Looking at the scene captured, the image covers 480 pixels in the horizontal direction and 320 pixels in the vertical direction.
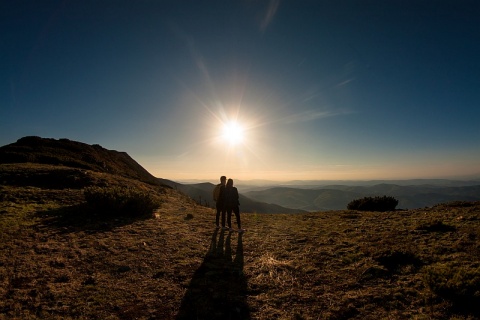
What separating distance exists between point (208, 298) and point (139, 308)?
4.91ft

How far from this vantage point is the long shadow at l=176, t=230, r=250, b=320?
5.36 meters

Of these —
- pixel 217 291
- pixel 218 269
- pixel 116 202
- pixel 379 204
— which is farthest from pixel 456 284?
pixel 379 204

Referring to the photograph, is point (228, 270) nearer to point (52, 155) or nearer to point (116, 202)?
point (116, 202)

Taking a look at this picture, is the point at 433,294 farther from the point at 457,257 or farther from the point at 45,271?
the point at 45,271

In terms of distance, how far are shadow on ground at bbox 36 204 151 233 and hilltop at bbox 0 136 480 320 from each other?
5cm

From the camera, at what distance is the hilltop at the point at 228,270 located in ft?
17.5

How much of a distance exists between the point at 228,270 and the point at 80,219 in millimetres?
8365

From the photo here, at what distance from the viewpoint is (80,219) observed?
12.0 meters

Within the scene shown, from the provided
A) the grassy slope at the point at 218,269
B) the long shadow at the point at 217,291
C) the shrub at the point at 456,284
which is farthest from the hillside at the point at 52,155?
the shrub at the point at 456,284

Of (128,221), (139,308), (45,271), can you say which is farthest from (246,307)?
(128,221)

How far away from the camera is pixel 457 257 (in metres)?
7.49

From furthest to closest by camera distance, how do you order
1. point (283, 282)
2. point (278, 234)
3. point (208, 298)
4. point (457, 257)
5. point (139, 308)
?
point (278, 234)
point (457, 257)
point (283, 282)
point (208, 298)
point (139, 308)

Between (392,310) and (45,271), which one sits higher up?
(45,271)

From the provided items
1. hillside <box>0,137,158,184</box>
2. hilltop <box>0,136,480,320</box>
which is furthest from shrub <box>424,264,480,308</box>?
hillside <box>0,137,158,184</box>
